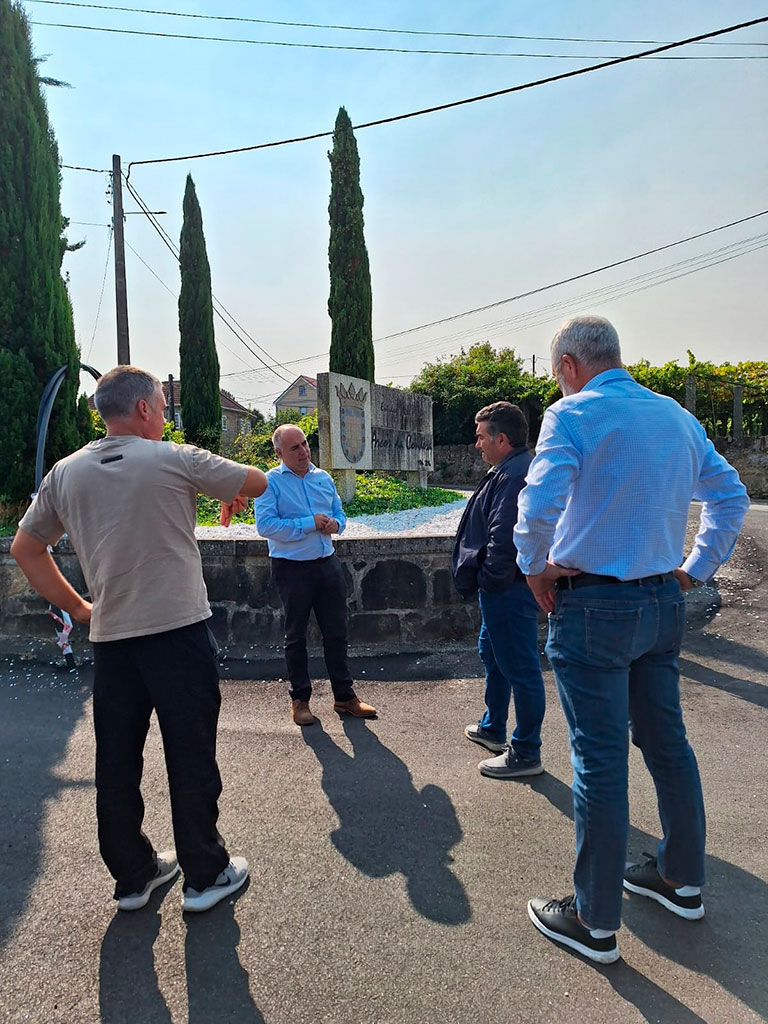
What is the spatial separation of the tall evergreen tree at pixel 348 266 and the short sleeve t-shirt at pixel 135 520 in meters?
12.0

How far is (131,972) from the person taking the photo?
1989mm

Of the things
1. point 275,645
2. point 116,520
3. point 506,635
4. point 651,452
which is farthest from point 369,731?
point 651,452

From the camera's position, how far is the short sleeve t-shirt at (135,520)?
2.18 metres

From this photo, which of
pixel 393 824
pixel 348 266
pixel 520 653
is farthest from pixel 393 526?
pixel 348 266

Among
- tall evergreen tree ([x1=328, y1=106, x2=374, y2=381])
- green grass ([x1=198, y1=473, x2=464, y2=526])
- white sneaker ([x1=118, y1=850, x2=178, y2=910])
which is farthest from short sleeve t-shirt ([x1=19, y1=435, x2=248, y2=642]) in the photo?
tall evergreen tree ([x1=328, y1=106, x2=374, y2=381])

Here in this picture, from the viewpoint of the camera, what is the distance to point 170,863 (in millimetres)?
2508

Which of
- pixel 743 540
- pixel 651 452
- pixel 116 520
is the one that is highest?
pixel 651 452

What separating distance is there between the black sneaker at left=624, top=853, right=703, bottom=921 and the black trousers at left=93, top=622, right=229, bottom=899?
1478 millimetres

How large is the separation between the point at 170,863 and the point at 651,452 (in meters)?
2.32

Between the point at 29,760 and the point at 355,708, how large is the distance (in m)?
1.81

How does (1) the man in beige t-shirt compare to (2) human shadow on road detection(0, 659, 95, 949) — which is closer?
(1) the man in beige t-shirt

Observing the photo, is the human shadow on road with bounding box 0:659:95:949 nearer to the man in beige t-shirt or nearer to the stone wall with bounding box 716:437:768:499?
the man in beige t-shirt

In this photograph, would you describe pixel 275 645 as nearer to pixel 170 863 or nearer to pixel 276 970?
pixel 170 863

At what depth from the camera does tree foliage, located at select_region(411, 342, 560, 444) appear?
24344mm
